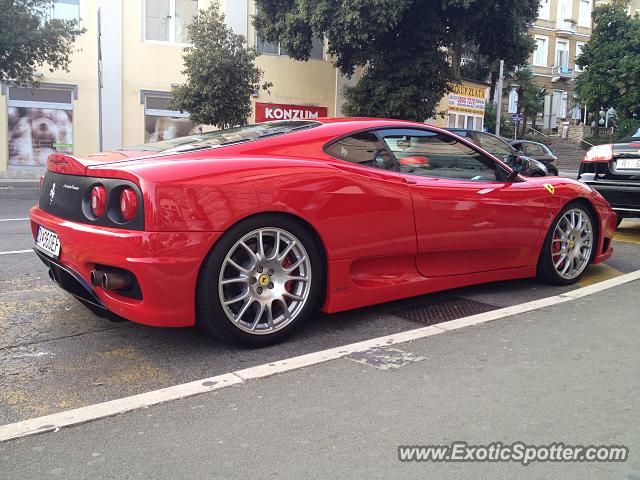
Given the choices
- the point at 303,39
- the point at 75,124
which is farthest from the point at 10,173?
the point at 303,39

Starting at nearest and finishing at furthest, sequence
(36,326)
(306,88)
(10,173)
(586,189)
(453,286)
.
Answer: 1. (36,326)
2. (453,286)
3. (586,189)
4. (10,173)
5. (306,88)

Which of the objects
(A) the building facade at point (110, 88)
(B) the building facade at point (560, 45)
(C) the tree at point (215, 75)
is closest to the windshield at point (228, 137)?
(C) the tree at point (215, 75)

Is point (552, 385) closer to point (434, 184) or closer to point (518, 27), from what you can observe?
point (434, 184)

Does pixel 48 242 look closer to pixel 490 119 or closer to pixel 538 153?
pixel 538 153

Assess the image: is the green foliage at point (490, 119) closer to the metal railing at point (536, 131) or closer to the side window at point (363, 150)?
the metal railing at point (536, 131)

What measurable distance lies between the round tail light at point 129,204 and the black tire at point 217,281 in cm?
45

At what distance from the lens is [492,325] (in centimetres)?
397

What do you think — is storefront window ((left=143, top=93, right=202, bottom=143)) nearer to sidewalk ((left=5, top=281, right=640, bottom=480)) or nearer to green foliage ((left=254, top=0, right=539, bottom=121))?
green foliage ((left=254, top=0, right=539, bottom=121))

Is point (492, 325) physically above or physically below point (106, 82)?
below

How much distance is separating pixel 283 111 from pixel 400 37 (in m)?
5.26

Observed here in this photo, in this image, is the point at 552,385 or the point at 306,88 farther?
the point at 306,88

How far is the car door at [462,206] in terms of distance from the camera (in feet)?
13.3

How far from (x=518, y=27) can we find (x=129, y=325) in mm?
18940

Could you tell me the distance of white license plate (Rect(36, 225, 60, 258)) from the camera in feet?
11.3
